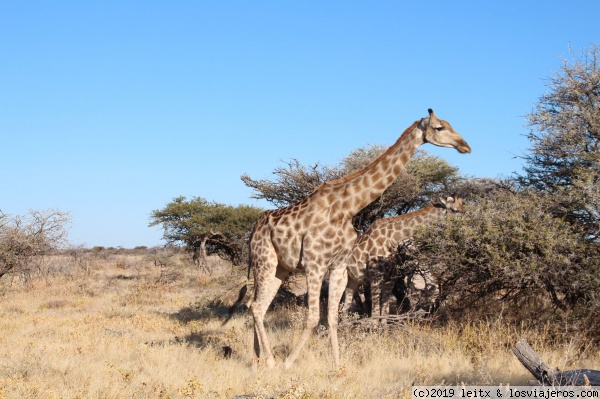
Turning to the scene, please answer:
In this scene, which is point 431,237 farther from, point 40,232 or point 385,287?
point 40,232

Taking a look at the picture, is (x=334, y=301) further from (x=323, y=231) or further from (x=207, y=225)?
(x=207, y=225)

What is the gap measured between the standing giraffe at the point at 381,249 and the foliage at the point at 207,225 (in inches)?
351

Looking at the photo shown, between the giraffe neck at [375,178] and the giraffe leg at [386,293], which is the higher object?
the giraffe neck at [375,178]

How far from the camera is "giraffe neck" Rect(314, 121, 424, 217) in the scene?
8562 mm

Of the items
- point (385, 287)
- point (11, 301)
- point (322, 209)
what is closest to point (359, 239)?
point (385, 287)

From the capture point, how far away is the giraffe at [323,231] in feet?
27.3

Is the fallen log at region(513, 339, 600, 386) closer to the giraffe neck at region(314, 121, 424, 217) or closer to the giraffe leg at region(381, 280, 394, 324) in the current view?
the giraffe neck at region(314, 121, 424, 217)

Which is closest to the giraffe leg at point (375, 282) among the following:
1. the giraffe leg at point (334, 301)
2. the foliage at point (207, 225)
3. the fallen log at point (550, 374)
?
the giraffe leg at point (334, 301)

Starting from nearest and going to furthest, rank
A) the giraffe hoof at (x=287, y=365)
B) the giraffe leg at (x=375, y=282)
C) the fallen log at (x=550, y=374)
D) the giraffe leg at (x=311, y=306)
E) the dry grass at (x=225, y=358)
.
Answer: the fallen log at (x=550, y=374) < the dry grass at (x=225, y=358) < the giraffe hoof at (x=287, y=365) < the giraffe leg at (x=311, y=306) < the giraffe leg at (x=375, y=282)

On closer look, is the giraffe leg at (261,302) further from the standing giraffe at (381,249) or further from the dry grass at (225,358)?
the standing giraffe at (381,249)

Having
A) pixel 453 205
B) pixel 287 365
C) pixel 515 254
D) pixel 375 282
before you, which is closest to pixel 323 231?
pixel 287 365

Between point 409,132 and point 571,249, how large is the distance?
2643 millimetres

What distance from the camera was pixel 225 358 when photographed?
8891 mm

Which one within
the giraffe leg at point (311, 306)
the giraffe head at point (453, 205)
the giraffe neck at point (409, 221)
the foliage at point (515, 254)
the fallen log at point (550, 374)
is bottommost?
the fallen log at point (550, 374)
